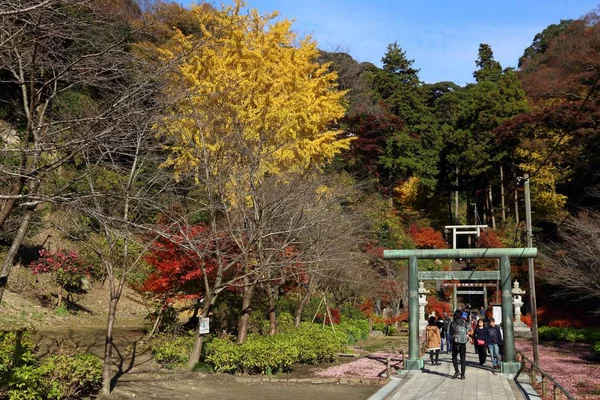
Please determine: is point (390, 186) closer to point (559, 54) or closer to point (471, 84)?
point (559, 54)

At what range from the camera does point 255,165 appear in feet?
54.2

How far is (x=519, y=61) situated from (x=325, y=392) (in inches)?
2485

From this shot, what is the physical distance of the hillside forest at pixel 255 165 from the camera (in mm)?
7680

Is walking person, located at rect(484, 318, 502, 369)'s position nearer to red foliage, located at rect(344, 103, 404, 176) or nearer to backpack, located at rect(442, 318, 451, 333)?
backpack, located at rect(442, 318, 451, 333)

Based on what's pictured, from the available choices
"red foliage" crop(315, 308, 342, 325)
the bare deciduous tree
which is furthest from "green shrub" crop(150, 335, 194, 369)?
the bare deciduous tree

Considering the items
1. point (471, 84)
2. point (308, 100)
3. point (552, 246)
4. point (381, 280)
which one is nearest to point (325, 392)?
point (308, 100)

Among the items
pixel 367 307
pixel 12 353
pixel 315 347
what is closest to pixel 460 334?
pixel 315 347

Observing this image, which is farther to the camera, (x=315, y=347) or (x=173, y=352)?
(x=315, y=347)

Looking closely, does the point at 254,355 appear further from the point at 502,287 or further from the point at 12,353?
the point at 502,287

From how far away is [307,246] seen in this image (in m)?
18.5

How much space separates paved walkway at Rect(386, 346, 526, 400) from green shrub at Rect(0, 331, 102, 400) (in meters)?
6.42

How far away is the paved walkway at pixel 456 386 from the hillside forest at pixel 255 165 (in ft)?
12.5

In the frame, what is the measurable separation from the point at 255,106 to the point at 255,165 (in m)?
4.78

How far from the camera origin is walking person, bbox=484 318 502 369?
16047 millimetres
